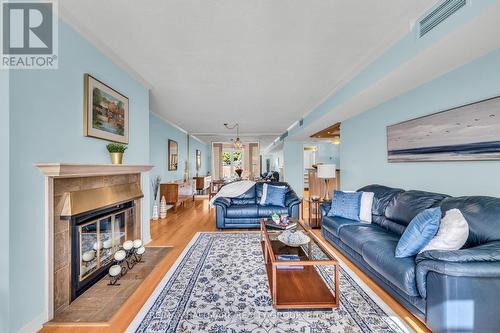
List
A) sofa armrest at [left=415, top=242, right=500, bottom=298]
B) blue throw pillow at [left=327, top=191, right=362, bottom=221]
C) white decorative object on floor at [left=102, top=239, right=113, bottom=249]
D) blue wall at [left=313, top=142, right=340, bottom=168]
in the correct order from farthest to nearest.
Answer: blue wall at [left=313, top=142, right=340, bottom=168]
blue throw pillow at [left=327, top=191, right=362, bottom=221]
white decorative object on floor at [left=102, top=239, right=113, bottom=249]
sofa armrest at [left=415, top=242, right=500, bottom=298]

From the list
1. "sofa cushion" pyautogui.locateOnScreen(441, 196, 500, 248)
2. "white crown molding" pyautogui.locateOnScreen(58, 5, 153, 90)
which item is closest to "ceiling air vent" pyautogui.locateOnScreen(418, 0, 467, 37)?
"sofa cushion" pyautogui.locateOnScreen(441, 196, 500, 248)

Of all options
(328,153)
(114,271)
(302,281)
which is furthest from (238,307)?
(328,153)

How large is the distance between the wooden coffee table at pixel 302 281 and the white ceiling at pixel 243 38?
221 cm

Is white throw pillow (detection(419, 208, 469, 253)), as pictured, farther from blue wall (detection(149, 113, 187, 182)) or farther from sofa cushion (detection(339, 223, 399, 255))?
blue wall (detection(149, 113, 187, 182))

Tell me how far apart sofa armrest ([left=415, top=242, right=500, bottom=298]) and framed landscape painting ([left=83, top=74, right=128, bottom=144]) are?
326 centimetres

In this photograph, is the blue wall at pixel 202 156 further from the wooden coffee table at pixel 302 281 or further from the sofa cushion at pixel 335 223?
the wooden coffee table at pixel 302 281

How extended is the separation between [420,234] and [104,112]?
3482 mm

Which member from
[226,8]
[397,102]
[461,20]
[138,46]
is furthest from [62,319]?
[397,102]

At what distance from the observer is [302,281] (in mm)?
2135

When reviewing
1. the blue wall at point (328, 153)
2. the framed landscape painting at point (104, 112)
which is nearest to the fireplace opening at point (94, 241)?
the framed landscape painting at point (104, 112)

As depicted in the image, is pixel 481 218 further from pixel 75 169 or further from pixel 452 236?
pixel 75 169

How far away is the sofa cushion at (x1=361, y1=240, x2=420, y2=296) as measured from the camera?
170cm

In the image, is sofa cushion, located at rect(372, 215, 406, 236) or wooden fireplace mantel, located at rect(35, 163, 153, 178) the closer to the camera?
wooden fireplace mantel, located at rect(35, 163, 153, 178)

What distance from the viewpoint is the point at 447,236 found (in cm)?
174
